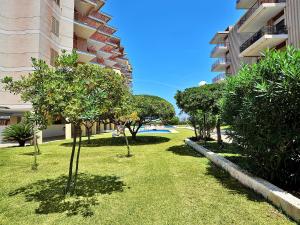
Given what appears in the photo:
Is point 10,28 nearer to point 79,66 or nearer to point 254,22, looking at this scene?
point 79,66

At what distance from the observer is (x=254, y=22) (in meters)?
26.0

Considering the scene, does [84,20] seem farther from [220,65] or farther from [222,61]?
[222,61]

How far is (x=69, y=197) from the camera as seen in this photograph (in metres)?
6.82

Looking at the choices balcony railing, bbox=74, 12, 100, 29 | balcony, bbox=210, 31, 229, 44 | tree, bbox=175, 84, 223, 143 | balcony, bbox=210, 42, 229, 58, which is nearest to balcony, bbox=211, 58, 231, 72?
balcony, bbox=210, 42, 229, 58

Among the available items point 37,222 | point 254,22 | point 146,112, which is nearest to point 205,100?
point 146,112

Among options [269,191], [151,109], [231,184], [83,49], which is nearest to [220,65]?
[83,49]

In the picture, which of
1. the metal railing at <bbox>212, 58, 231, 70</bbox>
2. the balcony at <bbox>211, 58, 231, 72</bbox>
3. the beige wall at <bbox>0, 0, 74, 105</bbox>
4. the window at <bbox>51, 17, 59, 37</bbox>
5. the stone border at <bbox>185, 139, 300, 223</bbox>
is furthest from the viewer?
the balcony at <bbox>211, 58, 231, 72</bbox>

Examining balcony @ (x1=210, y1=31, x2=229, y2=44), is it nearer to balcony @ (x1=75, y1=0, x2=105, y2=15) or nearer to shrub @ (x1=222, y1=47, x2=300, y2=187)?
balcony @ (x1=75, y1=0, x2=105, y2=15)

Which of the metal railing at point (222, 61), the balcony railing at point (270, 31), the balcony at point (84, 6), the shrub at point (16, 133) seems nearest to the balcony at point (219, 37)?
the metal railing at point (222, 61)

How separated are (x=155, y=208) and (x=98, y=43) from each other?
3633cm

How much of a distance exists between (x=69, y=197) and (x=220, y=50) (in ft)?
128

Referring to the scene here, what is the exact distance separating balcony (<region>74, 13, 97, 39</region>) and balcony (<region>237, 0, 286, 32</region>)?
18.3 metres

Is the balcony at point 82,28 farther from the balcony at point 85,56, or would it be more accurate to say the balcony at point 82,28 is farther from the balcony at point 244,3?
the balcony at point 244,3

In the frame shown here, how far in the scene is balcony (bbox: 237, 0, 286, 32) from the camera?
22.4 m
